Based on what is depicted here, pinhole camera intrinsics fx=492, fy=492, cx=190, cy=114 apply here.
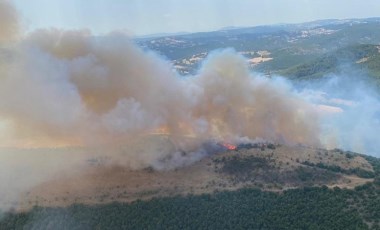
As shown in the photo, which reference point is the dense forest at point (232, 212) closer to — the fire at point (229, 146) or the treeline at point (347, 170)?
the treeline at point (347, 170)

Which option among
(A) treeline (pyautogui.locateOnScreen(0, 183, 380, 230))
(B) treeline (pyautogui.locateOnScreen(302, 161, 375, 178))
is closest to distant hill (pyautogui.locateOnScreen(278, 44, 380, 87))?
(B) treeline (pyautogui.locateOnScreen(302, 161, 375, 178))

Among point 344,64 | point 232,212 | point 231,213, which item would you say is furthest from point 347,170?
point 344,64

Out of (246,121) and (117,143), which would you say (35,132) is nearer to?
(117,143)

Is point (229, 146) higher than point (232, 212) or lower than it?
higher

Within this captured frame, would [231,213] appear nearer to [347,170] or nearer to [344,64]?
[347,170]

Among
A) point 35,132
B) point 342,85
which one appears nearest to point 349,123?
point 342,85

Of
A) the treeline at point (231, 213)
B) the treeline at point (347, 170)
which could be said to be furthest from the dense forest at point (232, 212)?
the treeline at point (347, 170)

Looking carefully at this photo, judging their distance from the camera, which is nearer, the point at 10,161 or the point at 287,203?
the point at 287,203

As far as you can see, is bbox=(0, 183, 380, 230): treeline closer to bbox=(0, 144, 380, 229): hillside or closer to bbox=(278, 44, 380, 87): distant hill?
bbox=(0, 144, 380, 229): hillside

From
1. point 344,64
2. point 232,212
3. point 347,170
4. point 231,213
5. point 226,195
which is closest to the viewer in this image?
point 231,213
